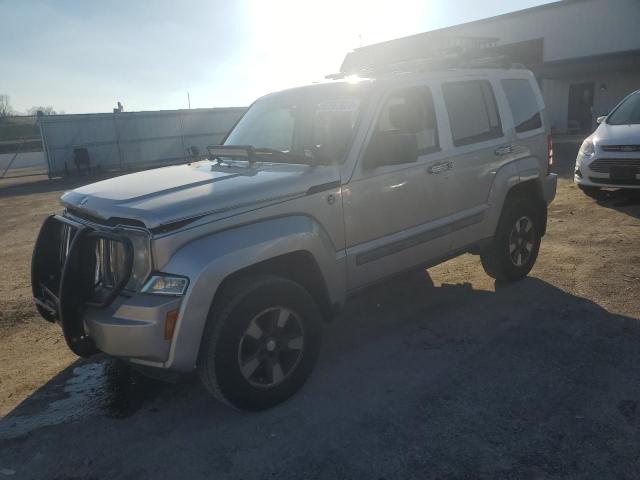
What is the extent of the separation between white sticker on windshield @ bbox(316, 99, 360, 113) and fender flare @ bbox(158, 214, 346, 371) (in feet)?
3.42

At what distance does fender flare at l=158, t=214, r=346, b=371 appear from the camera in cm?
269

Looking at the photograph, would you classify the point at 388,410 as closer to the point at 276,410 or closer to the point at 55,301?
the point at 276,410

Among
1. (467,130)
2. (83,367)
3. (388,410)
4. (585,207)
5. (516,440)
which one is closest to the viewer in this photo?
(516,440)

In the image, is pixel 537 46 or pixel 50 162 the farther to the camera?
pixel 537 46

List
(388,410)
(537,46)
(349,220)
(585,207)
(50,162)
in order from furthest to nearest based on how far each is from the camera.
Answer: (537,46)
(50,162)
(585,207)
(349,220)
(388,410)

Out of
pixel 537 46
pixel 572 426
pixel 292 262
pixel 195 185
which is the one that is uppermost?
pixel 537 46

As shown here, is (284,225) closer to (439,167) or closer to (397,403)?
(397,403)

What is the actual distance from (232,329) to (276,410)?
2.22ft

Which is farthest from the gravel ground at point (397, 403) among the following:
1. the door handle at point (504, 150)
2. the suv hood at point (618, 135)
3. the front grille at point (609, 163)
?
the suv hood at point (618, 135)

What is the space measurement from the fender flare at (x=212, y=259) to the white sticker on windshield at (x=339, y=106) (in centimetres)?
104

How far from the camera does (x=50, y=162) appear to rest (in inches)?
775

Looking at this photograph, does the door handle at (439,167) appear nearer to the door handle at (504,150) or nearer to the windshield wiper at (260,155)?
the door handle at (504,150)

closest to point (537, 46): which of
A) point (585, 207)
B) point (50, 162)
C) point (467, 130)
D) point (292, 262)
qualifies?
point (585, 207)

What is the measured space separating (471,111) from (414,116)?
72cm
